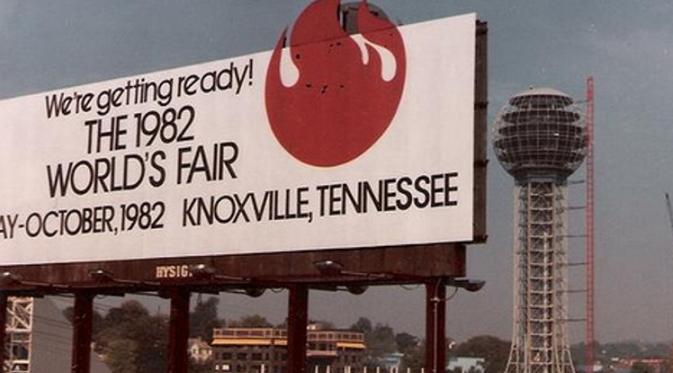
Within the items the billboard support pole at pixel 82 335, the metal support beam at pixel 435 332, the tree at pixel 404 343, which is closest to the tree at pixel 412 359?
the tree at pixel 404 343

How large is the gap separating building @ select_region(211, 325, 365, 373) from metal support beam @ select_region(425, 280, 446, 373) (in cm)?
2756

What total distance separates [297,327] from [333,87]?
398cm

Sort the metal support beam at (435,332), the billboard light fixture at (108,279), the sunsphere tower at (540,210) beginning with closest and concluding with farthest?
the metal support beam at (435,332) → the billboard light fixture at (108,279) → the sunsphere tower at (540,210)

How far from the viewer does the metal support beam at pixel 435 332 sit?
56.3 feet

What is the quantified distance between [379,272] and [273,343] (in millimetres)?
26431

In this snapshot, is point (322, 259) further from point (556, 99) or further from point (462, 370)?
point (556, 99)

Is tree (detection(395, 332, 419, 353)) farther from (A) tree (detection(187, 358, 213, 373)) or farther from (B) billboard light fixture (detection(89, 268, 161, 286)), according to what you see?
(B) billboard light fixture (detection(89, 268, 161, 286))

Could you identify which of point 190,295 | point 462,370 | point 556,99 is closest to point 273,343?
point 190,295

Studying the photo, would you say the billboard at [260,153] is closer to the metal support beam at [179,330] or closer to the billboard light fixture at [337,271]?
the billboard light fixture at [337,271]

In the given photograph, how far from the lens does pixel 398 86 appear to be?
59.5 feet

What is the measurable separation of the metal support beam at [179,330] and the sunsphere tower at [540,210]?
104 metres

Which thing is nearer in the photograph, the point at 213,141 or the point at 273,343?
the point at 213,141

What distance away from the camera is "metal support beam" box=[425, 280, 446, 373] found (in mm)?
17172

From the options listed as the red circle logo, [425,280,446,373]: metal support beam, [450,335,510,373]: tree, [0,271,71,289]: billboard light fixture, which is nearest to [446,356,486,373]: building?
[450,335,510,373]: tree
